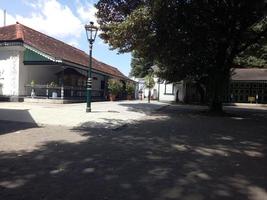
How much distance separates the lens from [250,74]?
47.8 m

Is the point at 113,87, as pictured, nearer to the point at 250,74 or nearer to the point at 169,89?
the point at 169,89

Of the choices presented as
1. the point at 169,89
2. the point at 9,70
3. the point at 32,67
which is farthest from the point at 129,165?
the point at 169,89

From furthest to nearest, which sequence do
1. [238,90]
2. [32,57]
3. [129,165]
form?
[238,90] < [32,57] < [129,165]

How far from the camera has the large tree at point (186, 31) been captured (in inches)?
782

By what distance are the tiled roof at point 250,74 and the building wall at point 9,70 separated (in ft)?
86.1

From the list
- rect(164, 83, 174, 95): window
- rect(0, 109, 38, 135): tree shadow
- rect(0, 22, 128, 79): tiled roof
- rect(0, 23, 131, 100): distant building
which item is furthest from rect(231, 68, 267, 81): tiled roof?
rect(0, 109, 38, 135): tree shadow

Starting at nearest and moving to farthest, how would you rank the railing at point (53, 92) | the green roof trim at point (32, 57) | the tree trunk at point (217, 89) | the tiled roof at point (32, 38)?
the tree trunk at point (217, 89)
the tiled roof at point (32, 38)
the green roof trim at point (32, 57)
the railing at point (53, 92)

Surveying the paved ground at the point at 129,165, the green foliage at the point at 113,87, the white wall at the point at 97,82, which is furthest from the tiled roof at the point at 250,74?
the paved ground at the point at 129,165

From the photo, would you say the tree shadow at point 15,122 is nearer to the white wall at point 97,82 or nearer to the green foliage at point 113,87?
the green foliage at point 113,87

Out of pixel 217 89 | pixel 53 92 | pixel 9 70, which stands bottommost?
pixel 53 92

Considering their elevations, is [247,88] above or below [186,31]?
below

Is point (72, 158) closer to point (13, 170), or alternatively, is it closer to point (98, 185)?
point (13, 170)

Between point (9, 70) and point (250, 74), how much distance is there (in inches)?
1140

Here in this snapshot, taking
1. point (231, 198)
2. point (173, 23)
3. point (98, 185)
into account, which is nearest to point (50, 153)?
point (98, 185)
